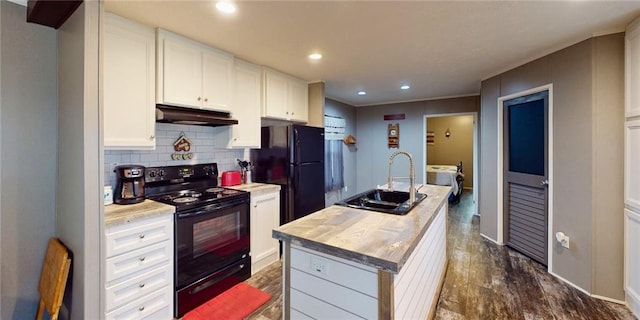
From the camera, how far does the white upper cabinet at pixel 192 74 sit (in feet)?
7.32

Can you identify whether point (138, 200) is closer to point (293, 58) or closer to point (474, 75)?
point (293, 58)

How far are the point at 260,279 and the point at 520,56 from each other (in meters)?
3.73

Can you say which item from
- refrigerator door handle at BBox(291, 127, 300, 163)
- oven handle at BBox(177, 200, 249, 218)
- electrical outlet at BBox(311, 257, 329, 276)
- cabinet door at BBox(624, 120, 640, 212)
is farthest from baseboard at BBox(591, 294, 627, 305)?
oven handle at BBox(177, 200, 249, 218)

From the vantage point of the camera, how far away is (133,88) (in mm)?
2070

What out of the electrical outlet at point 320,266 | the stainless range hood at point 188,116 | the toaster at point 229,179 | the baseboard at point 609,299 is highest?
the stainless range hood at point 188,116

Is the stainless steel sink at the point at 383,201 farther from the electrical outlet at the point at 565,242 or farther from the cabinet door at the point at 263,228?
the electrical outlet at the point at 565,242

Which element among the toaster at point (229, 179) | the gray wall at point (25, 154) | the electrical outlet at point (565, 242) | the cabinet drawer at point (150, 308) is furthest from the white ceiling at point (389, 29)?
the cabinet drawer at point (150, 308)

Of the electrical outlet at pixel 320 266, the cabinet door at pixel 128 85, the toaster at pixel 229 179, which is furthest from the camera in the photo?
the toaster at pixel 229 179

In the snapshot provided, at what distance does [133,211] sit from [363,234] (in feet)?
5.36

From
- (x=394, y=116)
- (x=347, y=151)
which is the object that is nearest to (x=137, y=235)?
(x=347, y=151)

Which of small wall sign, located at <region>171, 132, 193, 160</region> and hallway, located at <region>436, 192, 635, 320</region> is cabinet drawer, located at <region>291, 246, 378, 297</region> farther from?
small wall sign, located at <region>171, 132, 193, 160</region>

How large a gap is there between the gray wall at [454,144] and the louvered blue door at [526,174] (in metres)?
5.25

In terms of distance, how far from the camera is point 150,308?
1.94m

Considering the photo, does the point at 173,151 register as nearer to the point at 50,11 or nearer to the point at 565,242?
the point at 50,11
